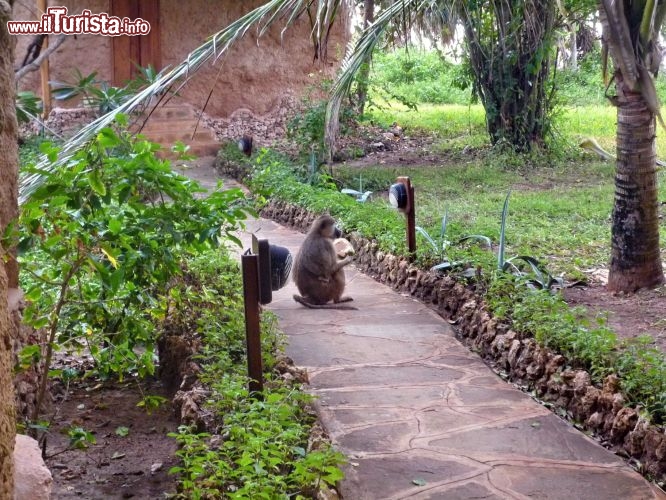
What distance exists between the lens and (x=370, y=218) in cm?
1074

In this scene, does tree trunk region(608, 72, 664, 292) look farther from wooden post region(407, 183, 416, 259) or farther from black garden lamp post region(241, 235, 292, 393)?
black garden lamp post region(241, 235, 292, 393)

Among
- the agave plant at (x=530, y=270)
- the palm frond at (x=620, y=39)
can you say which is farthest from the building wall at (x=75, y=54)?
the palm frond at (x=620, y=39)

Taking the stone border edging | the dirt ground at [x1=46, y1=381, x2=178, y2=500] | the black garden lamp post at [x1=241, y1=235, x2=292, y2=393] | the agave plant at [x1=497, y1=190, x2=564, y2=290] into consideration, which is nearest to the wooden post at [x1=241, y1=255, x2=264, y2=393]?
the black garden lamp post at [x1=241, y1=235, x2=292, y2=393]

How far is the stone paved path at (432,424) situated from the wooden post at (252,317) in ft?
2.20

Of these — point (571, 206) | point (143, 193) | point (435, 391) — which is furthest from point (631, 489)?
point (571, 206)

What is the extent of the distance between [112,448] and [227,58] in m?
12.4

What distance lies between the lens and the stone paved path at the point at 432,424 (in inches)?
189

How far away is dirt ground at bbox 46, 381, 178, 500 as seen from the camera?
5.29 meters

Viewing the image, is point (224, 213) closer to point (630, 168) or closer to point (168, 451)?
point (168, 451)

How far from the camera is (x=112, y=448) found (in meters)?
5.92

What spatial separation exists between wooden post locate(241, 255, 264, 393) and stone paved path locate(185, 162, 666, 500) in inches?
26.4

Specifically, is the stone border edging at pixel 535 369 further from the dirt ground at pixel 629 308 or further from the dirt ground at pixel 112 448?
the dirt ground at pixel 112 448

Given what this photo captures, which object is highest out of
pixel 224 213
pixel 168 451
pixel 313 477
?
pixel 224 213

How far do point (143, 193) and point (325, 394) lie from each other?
1854 mm
